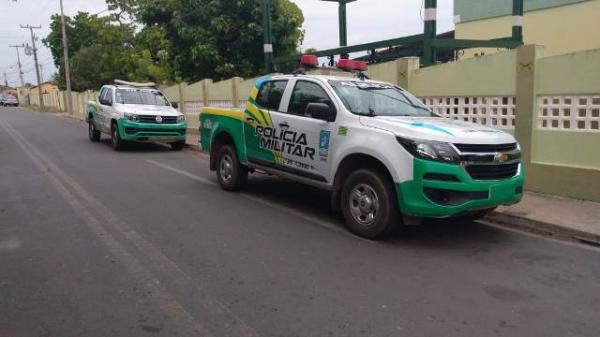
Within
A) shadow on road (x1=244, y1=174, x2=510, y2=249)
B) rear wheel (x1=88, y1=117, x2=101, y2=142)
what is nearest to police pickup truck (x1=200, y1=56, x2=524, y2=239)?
shadow on road (x1=244, y1=174, x2=510, y2=249)

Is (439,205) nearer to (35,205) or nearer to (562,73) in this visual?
(562,73)

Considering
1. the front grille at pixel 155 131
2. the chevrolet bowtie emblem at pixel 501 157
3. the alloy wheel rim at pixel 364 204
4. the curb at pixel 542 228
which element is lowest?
the curb at pixel 542 228

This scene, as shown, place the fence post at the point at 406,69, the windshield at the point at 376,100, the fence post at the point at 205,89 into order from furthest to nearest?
the fence post at the point at 205,89 < the fence post at the point at 406,69 < the windshield at the point at 376,100

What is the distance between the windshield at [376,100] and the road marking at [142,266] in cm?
281

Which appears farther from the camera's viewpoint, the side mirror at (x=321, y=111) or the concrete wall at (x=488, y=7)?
the concrete wall at (x=488, y=7)

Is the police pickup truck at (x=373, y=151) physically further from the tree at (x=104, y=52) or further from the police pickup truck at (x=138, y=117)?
the tree at (x=104, y=52)

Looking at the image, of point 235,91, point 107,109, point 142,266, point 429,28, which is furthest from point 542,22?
point 142,266

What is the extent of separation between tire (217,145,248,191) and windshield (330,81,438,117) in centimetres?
225

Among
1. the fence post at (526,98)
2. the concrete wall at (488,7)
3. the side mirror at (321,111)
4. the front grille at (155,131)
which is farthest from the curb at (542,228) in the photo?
the concrete wall at (488,7)

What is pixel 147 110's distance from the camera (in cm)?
1393

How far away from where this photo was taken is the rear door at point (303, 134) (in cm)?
646

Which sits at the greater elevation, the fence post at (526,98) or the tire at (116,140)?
the fence post at (526,98)

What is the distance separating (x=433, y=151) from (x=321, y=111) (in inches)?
59.0

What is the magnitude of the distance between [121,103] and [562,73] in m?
11.0
